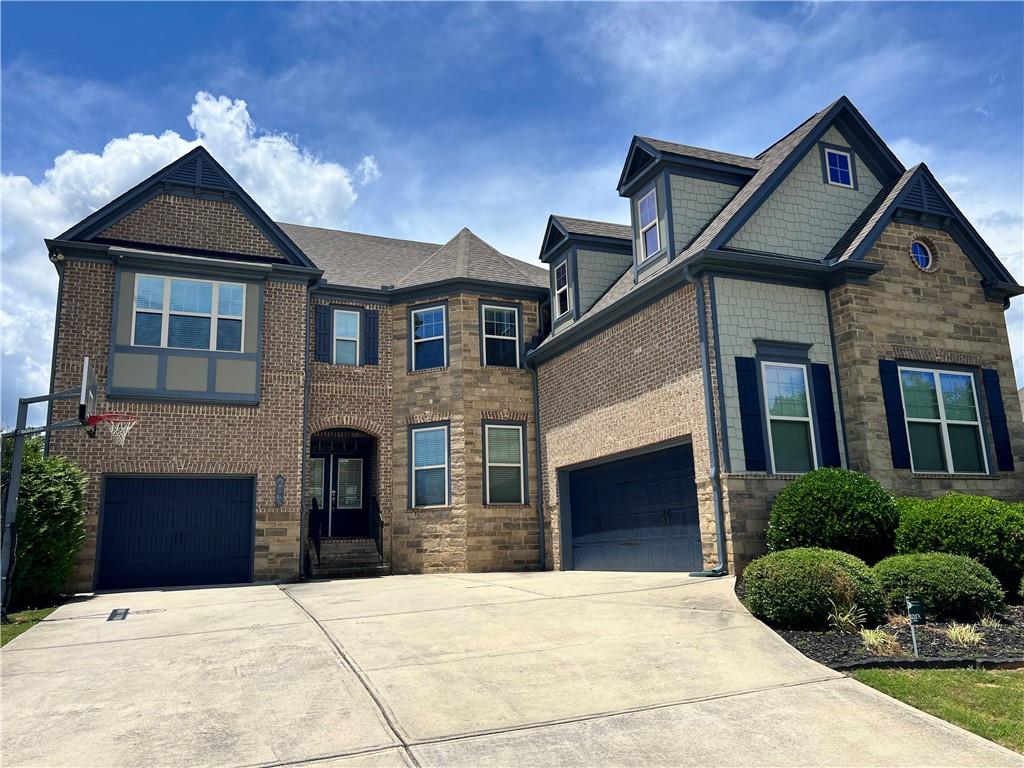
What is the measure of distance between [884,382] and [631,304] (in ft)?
16.3

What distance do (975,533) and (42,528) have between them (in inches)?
567

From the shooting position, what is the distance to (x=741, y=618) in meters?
9.09

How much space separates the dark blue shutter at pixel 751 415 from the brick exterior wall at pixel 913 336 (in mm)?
1938

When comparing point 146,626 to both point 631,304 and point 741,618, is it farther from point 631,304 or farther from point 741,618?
point 631,304

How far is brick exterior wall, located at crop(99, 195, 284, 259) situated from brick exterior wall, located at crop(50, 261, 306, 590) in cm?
102

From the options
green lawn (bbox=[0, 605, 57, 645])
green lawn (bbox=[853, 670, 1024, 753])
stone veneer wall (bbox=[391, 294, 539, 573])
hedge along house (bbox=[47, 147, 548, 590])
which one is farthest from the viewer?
stone veneer wall (bbox=[391, 294, 539, 573])

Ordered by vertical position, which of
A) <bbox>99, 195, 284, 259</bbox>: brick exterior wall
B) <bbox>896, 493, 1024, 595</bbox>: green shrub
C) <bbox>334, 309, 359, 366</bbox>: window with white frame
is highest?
<bbox>99, 195, 284, 259</bbox>: brick exterior wall

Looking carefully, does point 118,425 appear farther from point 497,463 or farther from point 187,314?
point 497,463

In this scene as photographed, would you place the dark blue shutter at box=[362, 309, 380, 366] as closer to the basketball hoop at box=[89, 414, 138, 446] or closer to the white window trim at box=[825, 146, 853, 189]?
the basketball hoop at box=[89, 414, 138, 446]

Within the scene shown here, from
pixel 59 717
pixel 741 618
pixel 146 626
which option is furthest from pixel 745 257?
pixel 59 717

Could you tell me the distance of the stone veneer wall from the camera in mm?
18359

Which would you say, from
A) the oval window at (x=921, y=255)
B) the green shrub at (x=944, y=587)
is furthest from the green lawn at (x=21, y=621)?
the oval window at (x=921, y=255)

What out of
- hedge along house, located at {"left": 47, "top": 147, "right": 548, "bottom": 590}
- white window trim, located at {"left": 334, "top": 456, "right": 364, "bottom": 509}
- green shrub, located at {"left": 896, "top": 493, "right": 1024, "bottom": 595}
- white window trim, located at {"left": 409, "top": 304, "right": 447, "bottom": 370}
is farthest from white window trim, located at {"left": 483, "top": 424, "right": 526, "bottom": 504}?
green shrub, located at {"left": 896, "top": 493, "right": 1024, "bottom": 595}

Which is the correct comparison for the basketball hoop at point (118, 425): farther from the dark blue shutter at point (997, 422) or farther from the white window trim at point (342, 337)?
the dark blue shutter at point (997, 422)
